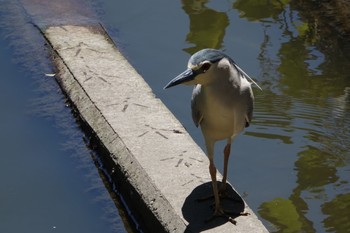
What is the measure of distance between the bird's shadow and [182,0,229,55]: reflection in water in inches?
90.8

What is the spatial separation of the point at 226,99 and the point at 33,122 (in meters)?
2.10

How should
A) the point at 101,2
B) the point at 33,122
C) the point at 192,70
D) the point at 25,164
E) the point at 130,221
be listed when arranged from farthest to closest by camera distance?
A: the point at 101,2, the point at 33,122, the point at 25,164, the point at 130,221, the point at 192,70

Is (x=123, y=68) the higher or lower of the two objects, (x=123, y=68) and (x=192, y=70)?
the lower

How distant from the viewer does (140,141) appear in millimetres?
5520

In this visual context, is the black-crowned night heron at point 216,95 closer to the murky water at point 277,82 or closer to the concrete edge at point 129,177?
the concrete edge at point 129,177

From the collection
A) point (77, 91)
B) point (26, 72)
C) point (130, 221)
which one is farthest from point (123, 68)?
point (130, 221)

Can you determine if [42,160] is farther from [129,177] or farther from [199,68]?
[199,68]

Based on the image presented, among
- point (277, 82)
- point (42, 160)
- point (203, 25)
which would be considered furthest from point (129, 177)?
point (203, 25)

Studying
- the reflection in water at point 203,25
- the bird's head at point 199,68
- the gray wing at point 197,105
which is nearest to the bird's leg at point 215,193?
the gray wing at point 197,105

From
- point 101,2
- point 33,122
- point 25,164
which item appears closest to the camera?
point 25,164

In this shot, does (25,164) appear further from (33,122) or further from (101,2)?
(101,2)

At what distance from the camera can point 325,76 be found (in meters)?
6.88

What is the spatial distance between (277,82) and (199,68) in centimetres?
247

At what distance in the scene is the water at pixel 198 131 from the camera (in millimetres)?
5430
